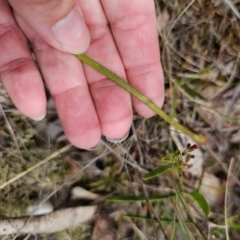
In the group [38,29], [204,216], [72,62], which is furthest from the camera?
[204,216]

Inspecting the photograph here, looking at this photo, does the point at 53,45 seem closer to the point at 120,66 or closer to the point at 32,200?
the point at 120,66

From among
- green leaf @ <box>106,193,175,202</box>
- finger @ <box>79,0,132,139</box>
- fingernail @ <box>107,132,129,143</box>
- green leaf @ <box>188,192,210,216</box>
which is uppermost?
finger @ <box>79,0,132,139</box>

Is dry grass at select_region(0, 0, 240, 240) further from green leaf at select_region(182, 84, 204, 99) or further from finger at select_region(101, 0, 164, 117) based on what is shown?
finger at select_region(101, 0, 164, 117)

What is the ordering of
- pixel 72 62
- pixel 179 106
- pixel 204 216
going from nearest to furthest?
pixel 72 62 < pixel 204 216 < pixel 179 106

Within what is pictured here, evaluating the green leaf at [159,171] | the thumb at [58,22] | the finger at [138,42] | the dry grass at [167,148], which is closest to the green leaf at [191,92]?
the dry grass at [167,148]

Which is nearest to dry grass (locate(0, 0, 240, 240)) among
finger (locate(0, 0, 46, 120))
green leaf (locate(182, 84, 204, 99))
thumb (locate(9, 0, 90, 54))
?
green leaf (locate(182, 84, 204, 99))

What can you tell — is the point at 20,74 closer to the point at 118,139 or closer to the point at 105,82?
the point at 105,82

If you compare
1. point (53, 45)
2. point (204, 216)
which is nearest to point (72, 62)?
point (53, 45)
